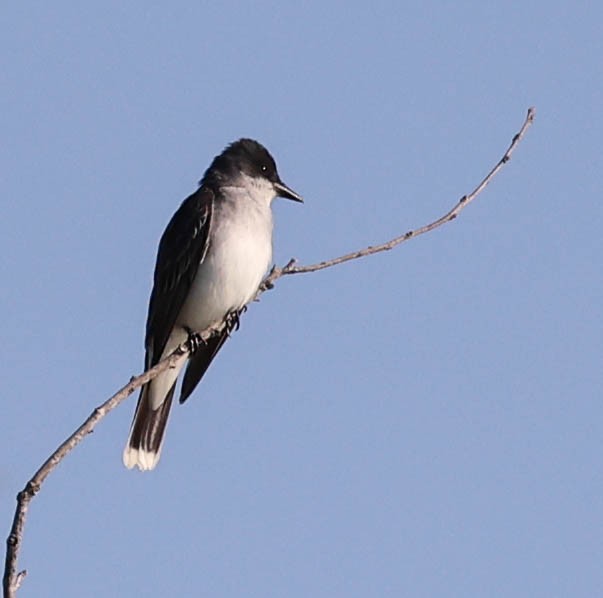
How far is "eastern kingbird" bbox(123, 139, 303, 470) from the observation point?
833 centimetres

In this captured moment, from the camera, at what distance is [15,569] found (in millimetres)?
3379

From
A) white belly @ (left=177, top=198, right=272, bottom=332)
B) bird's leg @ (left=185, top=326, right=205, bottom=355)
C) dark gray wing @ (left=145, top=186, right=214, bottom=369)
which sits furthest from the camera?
dark gray wing @ (left=145, top=186, right=214, bottom=369)

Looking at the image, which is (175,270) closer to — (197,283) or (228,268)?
(197,283)

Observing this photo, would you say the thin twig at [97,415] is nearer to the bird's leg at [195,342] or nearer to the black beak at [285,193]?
the bird's leg at [195,342]

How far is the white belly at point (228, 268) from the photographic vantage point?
832cm

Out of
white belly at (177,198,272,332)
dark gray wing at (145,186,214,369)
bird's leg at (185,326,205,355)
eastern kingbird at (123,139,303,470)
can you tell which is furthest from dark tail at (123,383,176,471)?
bird's leg at (185,326,205,355)

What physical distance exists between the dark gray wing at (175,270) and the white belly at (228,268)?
5 centimetres

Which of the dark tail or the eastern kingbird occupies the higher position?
the eastern kingbird

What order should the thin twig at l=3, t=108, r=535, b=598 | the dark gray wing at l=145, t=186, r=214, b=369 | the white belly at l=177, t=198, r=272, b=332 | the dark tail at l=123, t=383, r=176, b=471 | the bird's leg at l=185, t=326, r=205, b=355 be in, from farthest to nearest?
the dark gray wing at l=145, t=186, r=214, b=369
the white belly at l=177, t=198, r=272, b=332
the dark tail at l=123, t=383, r=176, b=471
the bird's leg at l=185, t=326, r=205, b=355
the thin twig at l=3, t=108, r=535, b=598

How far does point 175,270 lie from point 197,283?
0.75 ft

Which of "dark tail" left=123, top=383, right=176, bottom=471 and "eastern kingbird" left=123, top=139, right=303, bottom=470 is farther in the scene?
"eastern kingbird" left=123, top=139, right=303, bottom=470

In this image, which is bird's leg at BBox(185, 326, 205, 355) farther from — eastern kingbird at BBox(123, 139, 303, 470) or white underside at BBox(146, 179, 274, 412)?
white underside at BBox(146, 179, 274, 412)

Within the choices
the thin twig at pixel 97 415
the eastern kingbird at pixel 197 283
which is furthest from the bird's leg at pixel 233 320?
the thin twig at pixel 97 415

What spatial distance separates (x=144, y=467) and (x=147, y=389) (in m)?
0.61
